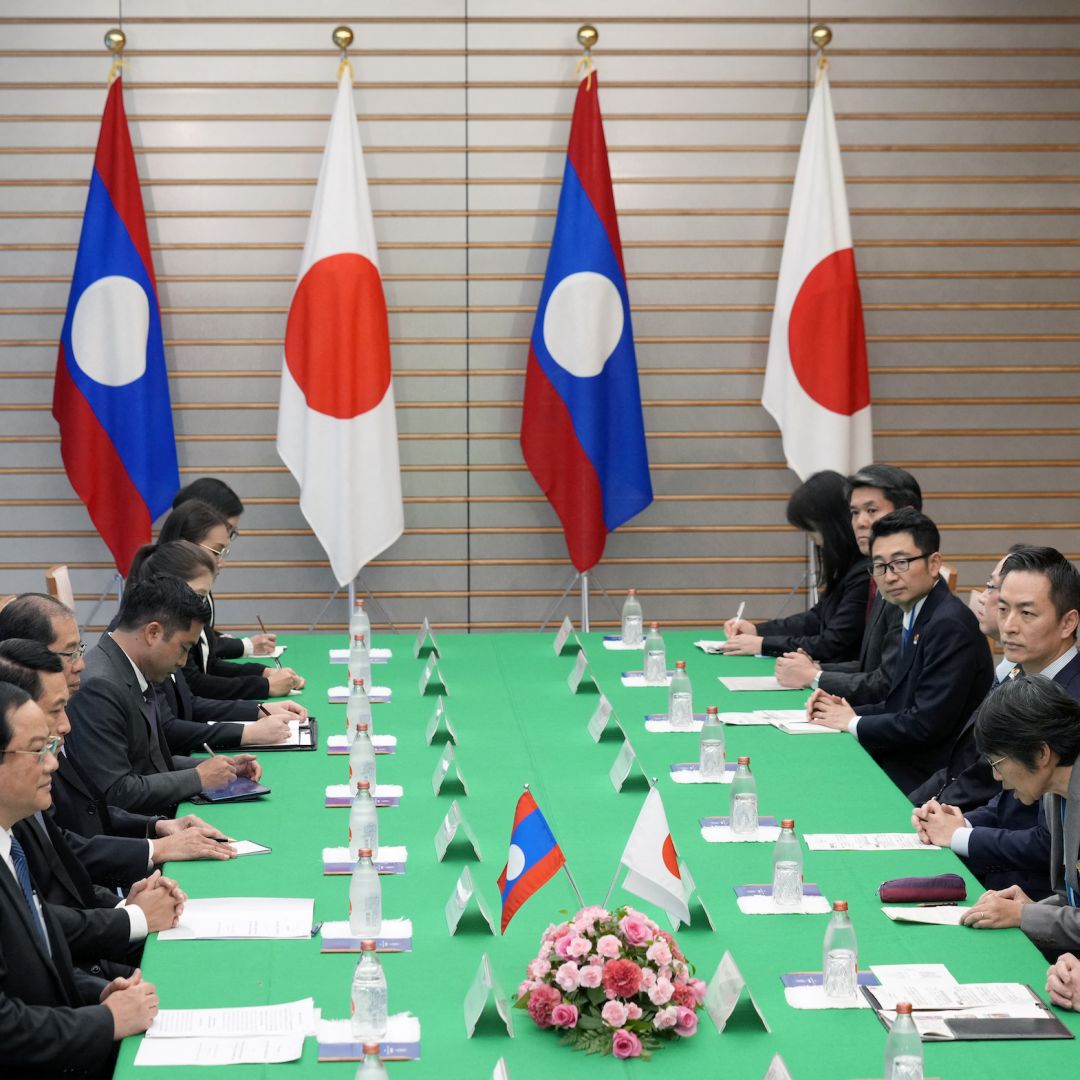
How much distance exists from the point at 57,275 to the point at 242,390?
1.04 m

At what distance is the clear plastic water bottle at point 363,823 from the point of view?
12.0ft

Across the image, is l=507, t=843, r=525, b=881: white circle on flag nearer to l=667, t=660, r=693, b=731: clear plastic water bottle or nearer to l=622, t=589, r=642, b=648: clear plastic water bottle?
l=667, t=660, r=693, b=731: clear plastic water bottle

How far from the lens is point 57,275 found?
25.5ft

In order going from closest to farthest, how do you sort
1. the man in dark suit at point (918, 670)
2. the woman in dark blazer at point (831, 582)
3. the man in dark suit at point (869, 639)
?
1. the man in dark suit at point (918, 670)
2. the man in dark suit at point (869, 639)
3. the woman in dark blazer at point (831, 582)

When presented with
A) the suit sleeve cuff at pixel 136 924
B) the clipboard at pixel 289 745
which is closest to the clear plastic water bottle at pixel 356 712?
the clipboard at pixel 289 745

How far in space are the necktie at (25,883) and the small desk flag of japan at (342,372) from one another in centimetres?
443

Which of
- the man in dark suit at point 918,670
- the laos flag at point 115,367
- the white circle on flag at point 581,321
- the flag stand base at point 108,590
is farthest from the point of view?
the flag stand base at point 108,590

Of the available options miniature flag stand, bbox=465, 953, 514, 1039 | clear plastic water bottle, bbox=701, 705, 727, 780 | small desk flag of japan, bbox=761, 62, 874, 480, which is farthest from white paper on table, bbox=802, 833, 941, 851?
small desk flag of japan, bbox=761, 62, 874, 480

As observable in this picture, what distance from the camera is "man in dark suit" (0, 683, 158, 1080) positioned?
2.79 metres

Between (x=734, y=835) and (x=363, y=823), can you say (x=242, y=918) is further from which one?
(x=734, y=835)

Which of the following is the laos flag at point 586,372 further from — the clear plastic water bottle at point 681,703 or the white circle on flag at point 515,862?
the white circle on flag at point 515,862

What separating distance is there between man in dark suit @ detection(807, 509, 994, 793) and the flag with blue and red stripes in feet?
6.51

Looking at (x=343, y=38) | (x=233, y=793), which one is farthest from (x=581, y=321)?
(x=233, y=793)

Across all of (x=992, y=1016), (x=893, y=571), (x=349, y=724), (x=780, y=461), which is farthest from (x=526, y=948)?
(x=780, y=461)
